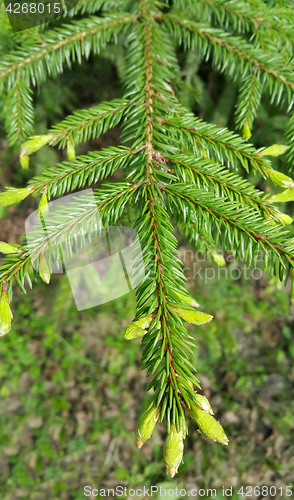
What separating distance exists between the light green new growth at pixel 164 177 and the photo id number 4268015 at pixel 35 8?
3.2 inches

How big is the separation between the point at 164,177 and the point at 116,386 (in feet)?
8.45

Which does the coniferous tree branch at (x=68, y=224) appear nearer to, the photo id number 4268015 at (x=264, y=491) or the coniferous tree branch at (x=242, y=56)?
the coniferous tree branch at (x=242, y=56)

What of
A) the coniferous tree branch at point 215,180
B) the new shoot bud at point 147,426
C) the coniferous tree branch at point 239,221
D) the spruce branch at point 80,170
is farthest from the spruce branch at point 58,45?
the new shoot bud at point 147,426

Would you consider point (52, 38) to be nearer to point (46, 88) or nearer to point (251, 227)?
point (46, 88)

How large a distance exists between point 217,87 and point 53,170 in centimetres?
178

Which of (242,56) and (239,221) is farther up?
(242,56)

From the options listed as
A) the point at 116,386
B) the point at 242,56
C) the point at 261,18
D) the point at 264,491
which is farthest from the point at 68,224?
the point at 264,491

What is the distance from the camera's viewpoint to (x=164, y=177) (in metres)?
1.09

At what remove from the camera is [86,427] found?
2891 millimetres

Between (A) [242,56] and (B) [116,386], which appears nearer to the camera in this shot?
(A) [242,56]

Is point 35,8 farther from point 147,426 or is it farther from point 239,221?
point 147,426

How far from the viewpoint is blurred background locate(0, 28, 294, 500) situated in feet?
8.44

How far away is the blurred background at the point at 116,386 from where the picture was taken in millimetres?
2571

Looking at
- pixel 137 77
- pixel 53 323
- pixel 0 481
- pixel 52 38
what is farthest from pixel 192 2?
pixel 0 481
